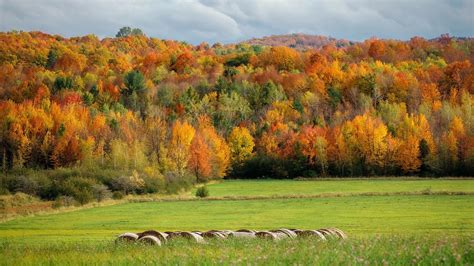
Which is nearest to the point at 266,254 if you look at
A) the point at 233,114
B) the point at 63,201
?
the point at 63,201

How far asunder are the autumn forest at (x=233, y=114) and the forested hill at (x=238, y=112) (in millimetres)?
303

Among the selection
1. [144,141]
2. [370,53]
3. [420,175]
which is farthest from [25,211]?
[370,53]

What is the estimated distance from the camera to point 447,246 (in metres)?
15.3

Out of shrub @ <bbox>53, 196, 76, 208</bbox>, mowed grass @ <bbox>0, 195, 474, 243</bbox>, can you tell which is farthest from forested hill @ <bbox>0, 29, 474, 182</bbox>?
mowed grass @ <bbox>0, 195, 474, 243</bbox>

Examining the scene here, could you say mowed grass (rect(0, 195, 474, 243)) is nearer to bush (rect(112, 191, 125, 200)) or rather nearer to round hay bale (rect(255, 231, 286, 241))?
bush (rect(112, 191, 125, 200))

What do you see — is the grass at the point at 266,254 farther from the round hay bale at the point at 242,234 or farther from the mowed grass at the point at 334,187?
the mowed grass at the point at 334,187

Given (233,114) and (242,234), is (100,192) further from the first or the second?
(233,114)

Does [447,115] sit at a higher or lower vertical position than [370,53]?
lower

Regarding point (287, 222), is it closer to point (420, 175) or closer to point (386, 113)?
point (420, 175)

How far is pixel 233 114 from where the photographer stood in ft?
452

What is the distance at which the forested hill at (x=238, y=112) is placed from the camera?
9962 centimetres

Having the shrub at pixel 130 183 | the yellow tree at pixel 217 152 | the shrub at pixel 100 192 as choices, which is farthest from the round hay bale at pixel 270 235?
the yellow tree at pixel 217 152

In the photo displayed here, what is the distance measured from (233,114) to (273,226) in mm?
99496

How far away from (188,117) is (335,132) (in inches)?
1353
